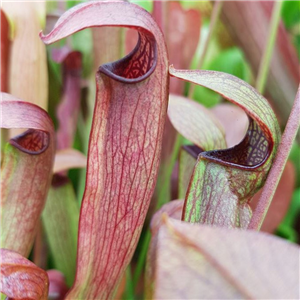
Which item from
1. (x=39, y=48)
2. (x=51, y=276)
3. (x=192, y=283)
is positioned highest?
(x=39, y=48)

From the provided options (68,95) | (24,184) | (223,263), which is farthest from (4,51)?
(223,263)

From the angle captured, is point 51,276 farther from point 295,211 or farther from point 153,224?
point 295,211

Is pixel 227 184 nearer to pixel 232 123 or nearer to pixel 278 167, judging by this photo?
pixel 278 167

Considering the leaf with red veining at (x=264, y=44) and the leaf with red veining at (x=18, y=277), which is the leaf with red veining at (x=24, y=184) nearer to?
the leaf with red veining at (x=18, y=277)

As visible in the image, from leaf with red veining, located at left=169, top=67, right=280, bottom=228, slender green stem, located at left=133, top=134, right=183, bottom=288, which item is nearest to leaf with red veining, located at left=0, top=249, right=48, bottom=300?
leaf with red veining, located at left=169, top=67, right=280, bottom=228

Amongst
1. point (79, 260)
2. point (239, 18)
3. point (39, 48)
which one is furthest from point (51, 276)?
point (239, 18)

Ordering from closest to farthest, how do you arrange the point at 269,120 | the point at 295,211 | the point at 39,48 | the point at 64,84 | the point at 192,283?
the point at 192,283 → the point at 269,120 → the point at 39,48 → the point at 64,84 → the point at 295,211
